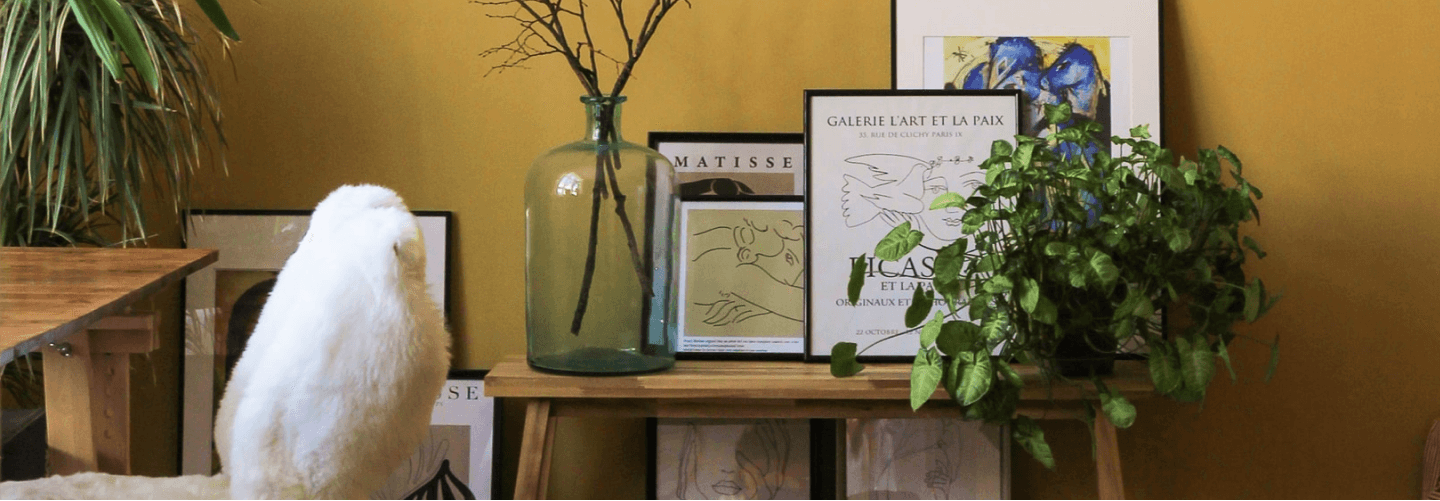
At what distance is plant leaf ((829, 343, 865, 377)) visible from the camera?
65.3 inches

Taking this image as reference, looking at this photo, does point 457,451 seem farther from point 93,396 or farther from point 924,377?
point 924,377

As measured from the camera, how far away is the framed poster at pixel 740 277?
1893 millimetres

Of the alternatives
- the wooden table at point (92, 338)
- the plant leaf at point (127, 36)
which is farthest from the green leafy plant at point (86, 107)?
the wooden table at point (92, 338)

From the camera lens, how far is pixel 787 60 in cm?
203

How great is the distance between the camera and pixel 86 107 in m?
1.74

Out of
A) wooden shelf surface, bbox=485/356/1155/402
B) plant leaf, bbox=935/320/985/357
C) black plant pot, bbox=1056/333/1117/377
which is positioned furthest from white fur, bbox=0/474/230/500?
black plant pot, bbox=1056/333/1117/377

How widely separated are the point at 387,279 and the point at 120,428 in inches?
27.1

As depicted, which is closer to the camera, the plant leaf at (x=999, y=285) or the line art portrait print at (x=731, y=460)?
the plant leaf at (x=999, y=285)

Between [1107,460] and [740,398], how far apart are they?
0.57m

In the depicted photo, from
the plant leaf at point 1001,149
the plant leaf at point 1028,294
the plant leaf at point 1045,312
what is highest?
the plant leaf at point 1001,149

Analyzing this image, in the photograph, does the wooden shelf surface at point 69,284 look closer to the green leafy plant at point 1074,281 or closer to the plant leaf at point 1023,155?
the green leafy plant at point 1074,281

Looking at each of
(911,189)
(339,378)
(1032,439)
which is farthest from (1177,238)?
(339,378)

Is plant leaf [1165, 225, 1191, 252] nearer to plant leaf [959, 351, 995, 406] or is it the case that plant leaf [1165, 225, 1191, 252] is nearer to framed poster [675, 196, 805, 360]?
plant leaf [959, 351, 995, 406]

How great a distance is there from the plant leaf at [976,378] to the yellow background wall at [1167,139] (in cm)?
60
